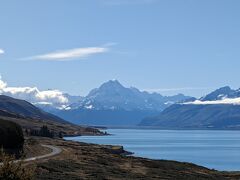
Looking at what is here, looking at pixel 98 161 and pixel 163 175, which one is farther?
pixel 98 161

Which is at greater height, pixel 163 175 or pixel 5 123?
pixel 5 123

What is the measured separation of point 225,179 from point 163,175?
9.98m

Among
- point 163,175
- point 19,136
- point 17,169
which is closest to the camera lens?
point 17,169

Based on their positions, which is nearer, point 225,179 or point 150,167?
point 225,179

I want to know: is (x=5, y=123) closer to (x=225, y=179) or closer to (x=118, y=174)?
(x=118, y=174)

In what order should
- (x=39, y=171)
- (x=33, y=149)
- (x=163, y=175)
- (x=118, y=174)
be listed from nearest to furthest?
(x=39, y=171)
(x=118, y=174)
(x=163, y=175)
(x=33, y=149)

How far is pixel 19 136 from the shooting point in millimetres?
79438

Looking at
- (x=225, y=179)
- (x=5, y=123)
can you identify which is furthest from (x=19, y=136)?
(x=225, y=179)

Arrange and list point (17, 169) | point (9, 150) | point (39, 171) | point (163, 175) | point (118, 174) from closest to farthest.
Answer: point (17, 169) → point (39, 171) → point (118, 174) → point (163, 175) → point (9, 150)

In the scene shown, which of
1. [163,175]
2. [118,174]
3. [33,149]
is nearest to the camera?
[118,174]

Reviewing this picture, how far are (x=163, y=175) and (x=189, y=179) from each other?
170 inches

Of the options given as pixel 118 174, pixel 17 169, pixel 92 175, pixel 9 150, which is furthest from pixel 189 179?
pixel 17 169

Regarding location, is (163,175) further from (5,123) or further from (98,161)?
(5,123)

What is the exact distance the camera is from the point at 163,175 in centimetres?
6888
